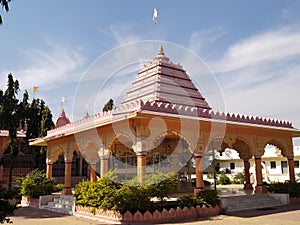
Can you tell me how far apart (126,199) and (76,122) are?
564 cm

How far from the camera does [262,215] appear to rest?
10789mm

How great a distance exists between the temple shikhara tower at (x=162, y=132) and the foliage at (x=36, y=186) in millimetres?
1000

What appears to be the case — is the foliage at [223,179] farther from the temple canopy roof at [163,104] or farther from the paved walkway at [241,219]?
the paved walkway at [241,219]

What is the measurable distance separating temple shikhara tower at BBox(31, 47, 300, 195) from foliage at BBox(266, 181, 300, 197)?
0.58 meters

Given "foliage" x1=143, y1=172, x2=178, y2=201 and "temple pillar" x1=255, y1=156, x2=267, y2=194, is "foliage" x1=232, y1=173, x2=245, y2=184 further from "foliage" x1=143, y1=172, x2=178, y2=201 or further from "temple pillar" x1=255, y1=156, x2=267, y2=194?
"foliage" x1=143, y1=172, x2=178, y2=201

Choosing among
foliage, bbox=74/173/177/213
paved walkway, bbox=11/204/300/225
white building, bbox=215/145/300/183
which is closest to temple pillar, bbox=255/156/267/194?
paved walkway, bbox=11/204/300/225

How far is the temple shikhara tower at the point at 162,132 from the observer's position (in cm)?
1098

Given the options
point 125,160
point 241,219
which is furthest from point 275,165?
point 241,219

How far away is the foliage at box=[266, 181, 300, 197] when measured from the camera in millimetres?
14023

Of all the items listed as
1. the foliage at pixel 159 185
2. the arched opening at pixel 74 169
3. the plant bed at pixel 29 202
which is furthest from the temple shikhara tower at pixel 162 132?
the arched opening at pixel 74 169

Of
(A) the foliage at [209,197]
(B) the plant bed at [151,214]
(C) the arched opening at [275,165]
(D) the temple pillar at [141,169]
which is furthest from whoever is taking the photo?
(C) the arched opening at [275,165]

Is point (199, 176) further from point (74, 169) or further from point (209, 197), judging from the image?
point (74, 169)

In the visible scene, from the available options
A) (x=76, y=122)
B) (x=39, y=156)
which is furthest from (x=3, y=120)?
(x=76, y=122)

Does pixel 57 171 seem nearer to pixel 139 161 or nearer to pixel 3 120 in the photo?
pixel 3 120
